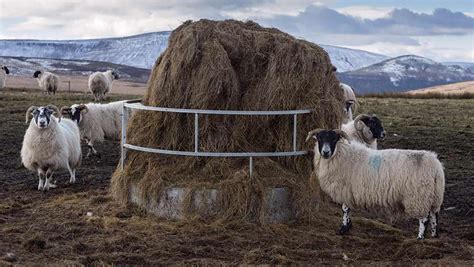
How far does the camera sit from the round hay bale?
10.6 meters

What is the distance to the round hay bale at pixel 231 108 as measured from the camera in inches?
419

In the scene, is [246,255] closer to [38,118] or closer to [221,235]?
[221,235]

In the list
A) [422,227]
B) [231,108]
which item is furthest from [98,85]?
[422,227]

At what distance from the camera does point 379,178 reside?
10.1 metres

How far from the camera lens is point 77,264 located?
807 centimetres

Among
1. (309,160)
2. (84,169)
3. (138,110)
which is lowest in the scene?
(84,169)

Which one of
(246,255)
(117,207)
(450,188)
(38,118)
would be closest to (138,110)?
(117,207)

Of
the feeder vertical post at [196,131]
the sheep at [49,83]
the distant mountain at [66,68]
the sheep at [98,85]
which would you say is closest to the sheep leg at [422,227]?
the feeder vertical post at [196,131]

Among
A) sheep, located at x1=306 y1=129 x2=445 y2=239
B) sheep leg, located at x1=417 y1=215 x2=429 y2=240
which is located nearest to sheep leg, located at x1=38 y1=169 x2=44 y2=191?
sheep, located at x1=306 y1=129 x2=445 y2=239

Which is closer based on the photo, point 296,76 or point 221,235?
point 221,235

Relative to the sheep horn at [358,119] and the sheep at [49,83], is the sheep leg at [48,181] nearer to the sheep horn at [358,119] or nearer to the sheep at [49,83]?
the sheep horn at [358,119]

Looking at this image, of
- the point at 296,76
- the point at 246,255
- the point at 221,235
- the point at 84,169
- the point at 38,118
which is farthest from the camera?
the point at 84,169

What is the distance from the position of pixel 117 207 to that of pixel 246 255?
3.41 m

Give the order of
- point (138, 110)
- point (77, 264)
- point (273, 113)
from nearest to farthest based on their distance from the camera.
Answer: point (77, 264) → point (273, 113) → point (138, 110)
